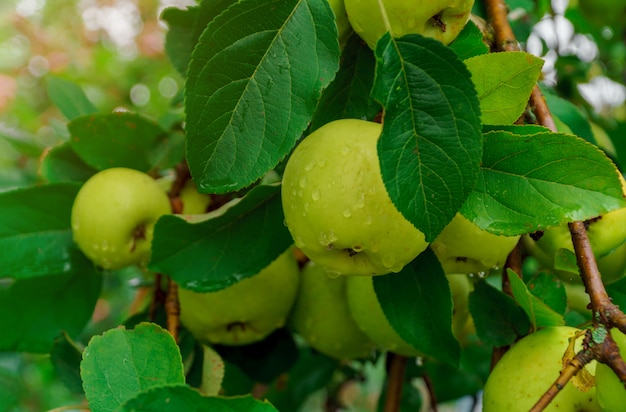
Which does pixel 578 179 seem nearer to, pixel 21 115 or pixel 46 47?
pixel 21 115

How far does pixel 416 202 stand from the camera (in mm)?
549

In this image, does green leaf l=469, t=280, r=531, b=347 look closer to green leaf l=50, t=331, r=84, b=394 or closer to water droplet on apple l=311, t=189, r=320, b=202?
water droplet on apple l=311, t=189, r=320, b=202

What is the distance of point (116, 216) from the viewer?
851mm

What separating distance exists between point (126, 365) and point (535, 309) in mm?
431

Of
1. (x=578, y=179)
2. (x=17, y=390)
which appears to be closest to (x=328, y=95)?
(x=578, y=179)

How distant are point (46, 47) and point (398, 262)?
3.21m

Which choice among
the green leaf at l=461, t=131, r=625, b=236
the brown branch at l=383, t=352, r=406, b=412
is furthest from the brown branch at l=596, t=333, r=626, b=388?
the brown branch at l=383, t=352, r=406, b=412

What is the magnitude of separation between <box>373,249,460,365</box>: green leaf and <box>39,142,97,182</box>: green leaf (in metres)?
0.54

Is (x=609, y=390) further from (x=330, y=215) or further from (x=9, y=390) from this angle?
(x=9, y=390)

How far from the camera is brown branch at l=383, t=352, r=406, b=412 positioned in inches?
43.0

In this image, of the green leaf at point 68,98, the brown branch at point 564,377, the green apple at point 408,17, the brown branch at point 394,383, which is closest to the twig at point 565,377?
the brown branch at point 564,377

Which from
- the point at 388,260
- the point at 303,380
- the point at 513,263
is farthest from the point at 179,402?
the point at 303,380

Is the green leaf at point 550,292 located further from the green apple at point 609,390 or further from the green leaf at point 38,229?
the green leaf at point 38,229

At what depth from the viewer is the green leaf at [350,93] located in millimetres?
748
